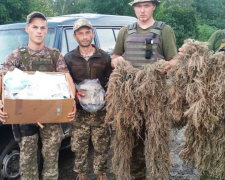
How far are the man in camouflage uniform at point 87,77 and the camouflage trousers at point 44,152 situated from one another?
353 millimetres

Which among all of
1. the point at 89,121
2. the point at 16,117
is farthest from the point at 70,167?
the point at 16,117

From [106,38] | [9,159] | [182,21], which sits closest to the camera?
[9,159]

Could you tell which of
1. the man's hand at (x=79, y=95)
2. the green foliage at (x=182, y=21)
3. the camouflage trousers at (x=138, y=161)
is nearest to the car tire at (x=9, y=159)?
the man's hand at (x=79, y=95)

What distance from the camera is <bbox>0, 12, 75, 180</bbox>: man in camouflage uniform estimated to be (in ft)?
9.74

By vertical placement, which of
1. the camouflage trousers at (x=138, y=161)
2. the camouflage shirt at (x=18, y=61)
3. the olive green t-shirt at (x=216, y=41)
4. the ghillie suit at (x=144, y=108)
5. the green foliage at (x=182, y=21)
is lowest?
the camouflage trousers at (x=138, y=161)

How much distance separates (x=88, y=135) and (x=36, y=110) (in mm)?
979

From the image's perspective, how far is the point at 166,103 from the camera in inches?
108

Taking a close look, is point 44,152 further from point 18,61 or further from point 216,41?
point 216,41

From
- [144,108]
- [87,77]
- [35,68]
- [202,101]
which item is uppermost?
[35,68]

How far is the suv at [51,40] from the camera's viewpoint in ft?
11.0

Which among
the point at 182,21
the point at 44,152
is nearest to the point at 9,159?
the point at 44,152

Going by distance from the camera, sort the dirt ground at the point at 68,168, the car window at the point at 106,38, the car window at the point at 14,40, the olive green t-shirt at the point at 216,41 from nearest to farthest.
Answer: the olive green t-shirt at the point at 216,41, the dirt ground at the point at 68,168, the car window at the point at 14,40, the car window at the point at 106,38

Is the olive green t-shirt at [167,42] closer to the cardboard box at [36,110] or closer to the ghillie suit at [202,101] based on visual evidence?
the ghillie suit at [202,101]

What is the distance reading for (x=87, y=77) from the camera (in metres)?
3.30
